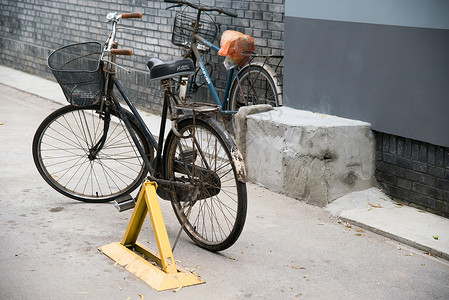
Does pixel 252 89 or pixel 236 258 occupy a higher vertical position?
pixel 252 89

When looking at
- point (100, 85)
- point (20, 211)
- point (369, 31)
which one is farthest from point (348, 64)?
point (20, 211)

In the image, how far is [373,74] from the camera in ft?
17.9

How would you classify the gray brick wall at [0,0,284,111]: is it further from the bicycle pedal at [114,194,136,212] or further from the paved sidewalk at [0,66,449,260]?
Answer: the bicycle pedal at [114,194,136,212]

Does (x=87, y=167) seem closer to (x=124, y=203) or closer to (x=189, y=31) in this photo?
(x=124, y=203)

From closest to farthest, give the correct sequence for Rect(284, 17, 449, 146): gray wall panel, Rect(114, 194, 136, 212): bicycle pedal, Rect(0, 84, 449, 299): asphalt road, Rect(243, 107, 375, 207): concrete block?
Rect(0, 84, 449, 299): asphalt road, Rect(114, 194, 136, 212): bicycle pedal, Rect(284, 17, 449, 146): gray wall panel, Rect(243, 107, 375, 207): concrete block

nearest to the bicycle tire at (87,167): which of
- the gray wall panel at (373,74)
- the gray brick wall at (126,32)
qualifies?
the gray wall panel at (373,74)

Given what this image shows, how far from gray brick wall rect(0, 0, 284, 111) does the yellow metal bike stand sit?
329 centimetres

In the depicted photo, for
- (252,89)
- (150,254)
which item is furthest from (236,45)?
(150,254)

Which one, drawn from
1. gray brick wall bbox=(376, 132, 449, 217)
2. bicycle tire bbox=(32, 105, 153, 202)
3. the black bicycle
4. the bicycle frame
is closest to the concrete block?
gray brick wall bbox=(376, 132, 449, 217)

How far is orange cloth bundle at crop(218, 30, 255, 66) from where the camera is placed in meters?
6.97

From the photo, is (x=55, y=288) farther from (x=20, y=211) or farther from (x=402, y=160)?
(x=402, y=160)

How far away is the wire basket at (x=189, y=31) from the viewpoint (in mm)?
7837

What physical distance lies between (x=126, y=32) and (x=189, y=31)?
2083mm

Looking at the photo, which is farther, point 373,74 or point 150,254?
point 373,74
